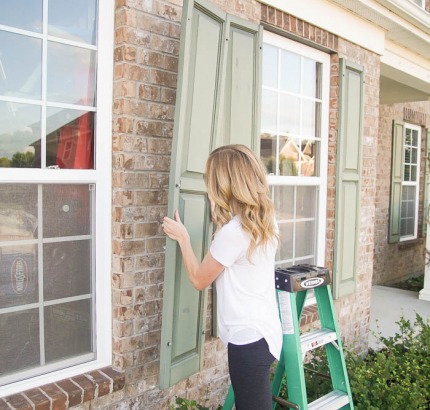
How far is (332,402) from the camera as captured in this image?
A: 9.25 ft

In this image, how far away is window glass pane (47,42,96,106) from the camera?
249 centimetres

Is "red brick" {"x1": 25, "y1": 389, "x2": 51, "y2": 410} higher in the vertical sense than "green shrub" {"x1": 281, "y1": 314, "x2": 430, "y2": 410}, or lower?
higher

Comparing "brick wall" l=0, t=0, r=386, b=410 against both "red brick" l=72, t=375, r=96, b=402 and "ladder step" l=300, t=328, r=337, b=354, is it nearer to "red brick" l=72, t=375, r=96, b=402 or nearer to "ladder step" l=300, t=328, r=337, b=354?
"red brick" l=72, t=375, r=96, b=402

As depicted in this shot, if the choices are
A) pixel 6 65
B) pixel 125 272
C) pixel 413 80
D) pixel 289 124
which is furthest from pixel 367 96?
pixel 6 65

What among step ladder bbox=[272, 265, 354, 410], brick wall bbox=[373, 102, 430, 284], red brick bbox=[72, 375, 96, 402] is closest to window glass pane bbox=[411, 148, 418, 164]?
brick wall bbox=[373, 102, 430, 284]

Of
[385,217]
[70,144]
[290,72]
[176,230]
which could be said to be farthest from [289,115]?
Answer: [385,217]

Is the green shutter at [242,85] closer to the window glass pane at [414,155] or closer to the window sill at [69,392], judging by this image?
the window sill at [69,392]

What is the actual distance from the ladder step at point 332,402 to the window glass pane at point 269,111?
1.96 meters

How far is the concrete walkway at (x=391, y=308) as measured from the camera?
18.6 ft

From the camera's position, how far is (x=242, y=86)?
127 inches

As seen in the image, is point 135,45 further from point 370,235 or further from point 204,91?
point 370,235

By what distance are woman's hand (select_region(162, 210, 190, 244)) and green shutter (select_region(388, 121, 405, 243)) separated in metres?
6.67

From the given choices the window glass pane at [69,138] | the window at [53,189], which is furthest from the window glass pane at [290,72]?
the window glass pane at [69,138]

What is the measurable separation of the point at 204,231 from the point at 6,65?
4.45ft
